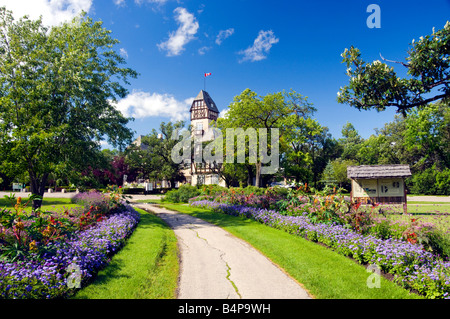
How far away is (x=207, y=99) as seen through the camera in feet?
229

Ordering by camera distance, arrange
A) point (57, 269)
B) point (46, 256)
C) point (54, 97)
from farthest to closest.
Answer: point (54, 97) → point (46, 256) → point (57, 269)

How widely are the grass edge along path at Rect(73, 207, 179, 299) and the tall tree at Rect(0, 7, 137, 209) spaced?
5983 millimetres

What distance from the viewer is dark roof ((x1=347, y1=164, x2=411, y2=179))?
19.4 meters

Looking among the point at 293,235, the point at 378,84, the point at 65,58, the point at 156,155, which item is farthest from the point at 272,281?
the point at 156,155

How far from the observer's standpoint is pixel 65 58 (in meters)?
12.4

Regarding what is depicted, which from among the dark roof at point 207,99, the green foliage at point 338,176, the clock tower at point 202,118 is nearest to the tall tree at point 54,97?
the clock tower at point 202,118

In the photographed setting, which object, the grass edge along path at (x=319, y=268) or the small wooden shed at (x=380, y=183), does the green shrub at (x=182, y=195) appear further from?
the grass edge along path at (x=319, y=268)

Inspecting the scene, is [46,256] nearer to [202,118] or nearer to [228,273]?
[228,273]

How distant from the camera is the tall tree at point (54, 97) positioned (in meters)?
11.0

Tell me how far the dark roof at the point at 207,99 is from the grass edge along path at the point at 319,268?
201 feet

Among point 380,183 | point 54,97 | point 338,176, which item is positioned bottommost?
point 380,183

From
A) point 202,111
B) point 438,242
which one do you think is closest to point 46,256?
point 438,242

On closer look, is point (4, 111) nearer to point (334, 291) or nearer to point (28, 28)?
point (28, 28)

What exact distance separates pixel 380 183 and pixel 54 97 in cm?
2213
